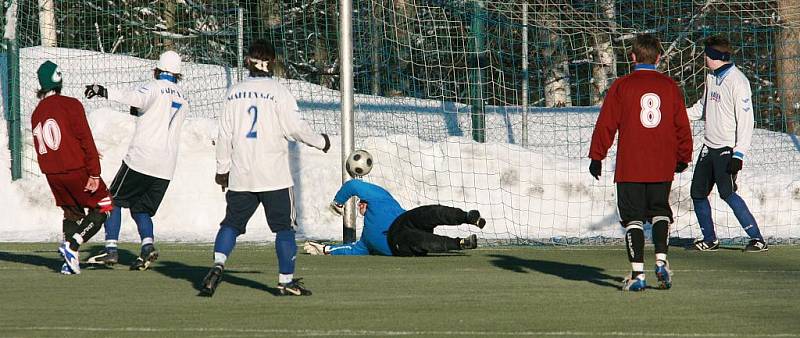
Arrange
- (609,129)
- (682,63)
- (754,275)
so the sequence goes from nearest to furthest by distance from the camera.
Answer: (609,129) → (754,275) → (682,63)

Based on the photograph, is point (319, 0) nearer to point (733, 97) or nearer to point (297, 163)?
point (297, 163)

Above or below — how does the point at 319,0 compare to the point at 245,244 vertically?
above

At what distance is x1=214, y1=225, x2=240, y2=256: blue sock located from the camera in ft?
30.0

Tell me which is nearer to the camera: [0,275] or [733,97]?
[0,275]

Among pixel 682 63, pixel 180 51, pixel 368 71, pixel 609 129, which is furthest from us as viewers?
pixel 180 51

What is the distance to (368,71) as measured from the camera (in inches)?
744

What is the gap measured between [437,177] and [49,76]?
8.29 m

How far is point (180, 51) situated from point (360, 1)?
32.6ft

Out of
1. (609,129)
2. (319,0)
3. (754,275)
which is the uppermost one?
A: (319,0)

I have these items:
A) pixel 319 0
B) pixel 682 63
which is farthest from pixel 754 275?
pixel 319 0

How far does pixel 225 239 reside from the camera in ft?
30.1

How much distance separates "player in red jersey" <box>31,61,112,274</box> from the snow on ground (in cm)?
484

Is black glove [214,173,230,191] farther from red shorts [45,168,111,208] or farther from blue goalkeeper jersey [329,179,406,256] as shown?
blue goalkeeper jersey [329,179,406,256]

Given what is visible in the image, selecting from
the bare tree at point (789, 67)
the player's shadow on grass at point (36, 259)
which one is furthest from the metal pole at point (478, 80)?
the player's shadow on grass at point (36, 259)
